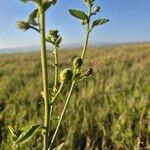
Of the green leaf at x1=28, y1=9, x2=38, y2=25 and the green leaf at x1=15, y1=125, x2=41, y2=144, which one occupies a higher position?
the green leaf at x1=28, y1=9, x2=38, y2=25

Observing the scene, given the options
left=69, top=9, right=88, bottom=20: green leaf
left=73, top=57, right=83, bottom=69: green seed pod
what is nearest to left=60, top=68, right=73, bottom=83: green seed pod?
left=73, top=57, right=83, bottom=69: green seed pod

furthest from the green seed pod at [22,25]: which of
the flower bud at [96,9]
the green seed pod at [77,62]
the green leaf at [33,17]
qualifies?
the flower bud at [96,9]

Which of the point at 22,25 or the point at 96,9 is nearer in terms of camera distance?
the point at 22,25

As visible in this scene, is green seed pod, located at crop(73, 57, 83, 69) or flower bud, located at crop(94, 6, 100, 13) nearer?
green seed pod, located at crop(73, 57, 83, 69)

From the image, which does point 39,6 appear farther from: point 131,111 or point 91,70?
point 131,111

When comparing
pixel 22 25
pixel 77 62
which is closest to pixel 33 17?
pixel 22 25

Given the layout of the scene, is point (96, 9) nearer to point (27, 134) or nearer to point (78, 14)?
point (78, 14)

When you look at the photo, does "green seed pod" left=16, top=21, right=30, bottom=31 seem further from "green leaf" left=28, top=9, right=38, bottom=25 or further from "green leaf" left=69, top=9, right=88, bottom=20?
"green leaf" left=69, top=9, right=88, bottom=20

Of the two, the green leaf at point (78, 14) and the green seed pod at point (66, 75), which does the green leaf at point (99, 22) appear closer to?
the green leaf at point (78, 14)

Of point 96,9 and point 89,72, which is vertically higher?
point 96,9
